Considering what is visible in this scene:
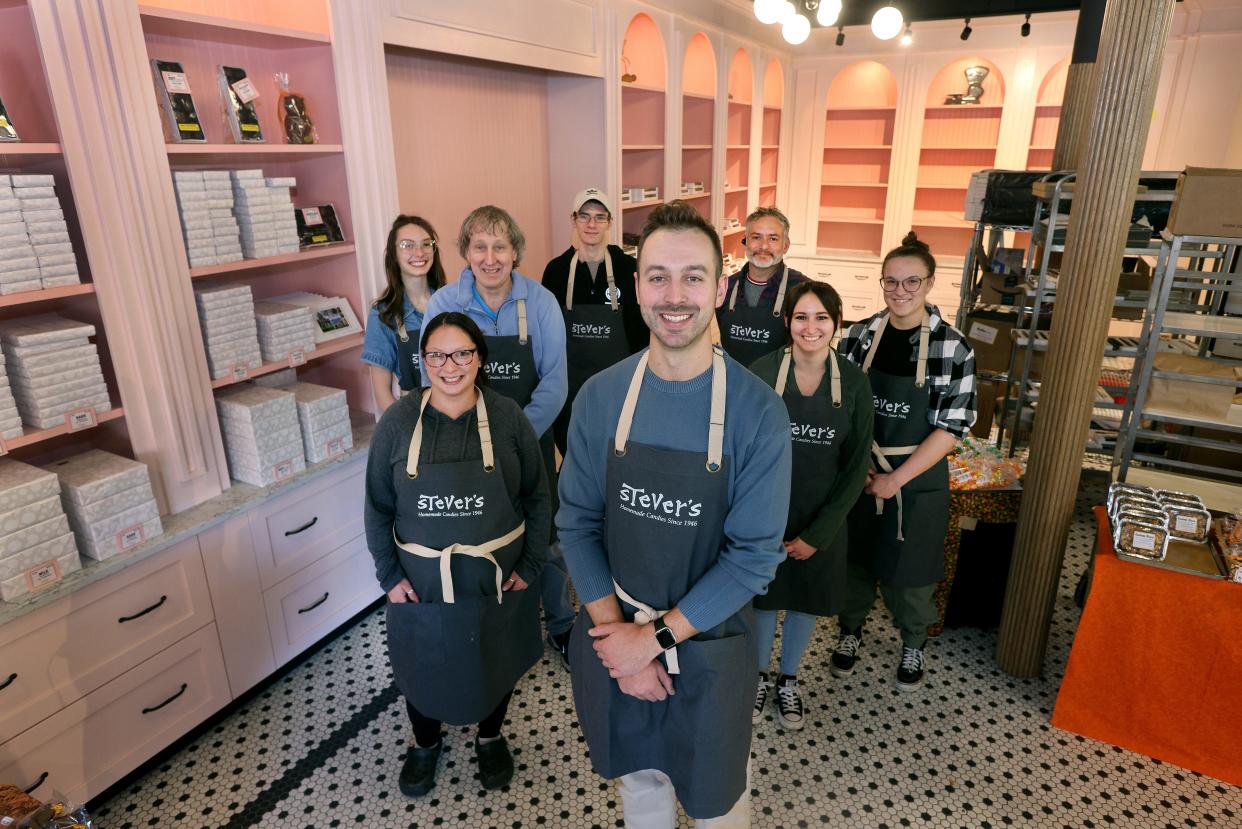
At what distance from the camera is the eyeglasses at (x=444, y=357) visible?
6.16 feet

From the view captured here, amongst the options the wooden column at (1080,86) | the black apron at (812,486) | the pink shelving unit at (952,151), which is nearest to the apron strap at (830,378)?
the black apron at (812,486)

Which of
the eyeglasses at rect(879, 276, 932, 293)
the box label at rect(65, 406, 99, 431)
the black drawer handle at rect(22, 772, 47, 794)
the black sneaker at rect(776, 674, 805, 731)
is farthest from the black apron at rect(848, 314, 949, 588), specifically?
the black drawer handle at rect(22, 772, 47, 794)

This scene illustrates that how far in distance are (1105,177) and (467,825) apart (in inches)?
107

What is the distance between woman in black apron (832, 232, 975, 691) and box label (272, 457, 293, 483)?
201cm

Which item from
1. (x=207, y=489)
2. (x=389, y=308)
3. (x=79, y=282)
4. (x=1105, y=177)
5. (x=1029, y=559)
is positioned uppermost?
(x=1105, y=177)

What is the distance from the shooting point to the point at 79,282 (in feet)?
6.78

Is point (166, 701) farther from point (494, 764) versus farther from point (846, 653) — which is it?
point (846, 653)

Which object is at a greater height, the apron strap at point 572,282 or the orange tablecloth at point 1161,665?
the apron strap at point 572,282

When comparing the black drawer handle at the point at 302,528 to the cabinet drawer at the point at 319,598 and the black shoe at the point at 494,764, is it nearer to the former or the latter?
the cabinet drawer at the point at 319,598

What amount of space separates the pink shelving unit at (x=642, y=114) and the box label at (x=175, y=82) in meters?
2.97

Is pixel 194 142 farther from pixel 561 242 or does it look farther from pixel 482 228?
pixel 561 242

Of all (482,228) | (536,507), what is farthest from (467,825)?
(482,228)

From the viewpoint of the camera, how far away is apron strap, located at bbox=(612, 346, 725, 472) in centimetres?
140

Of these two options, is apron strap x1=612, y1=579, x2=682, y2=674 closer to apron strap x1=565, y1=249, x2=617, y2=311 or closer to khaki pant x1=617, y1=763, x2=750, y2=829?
khaki pant x1=617, y1=763, x2=750, y2=829
